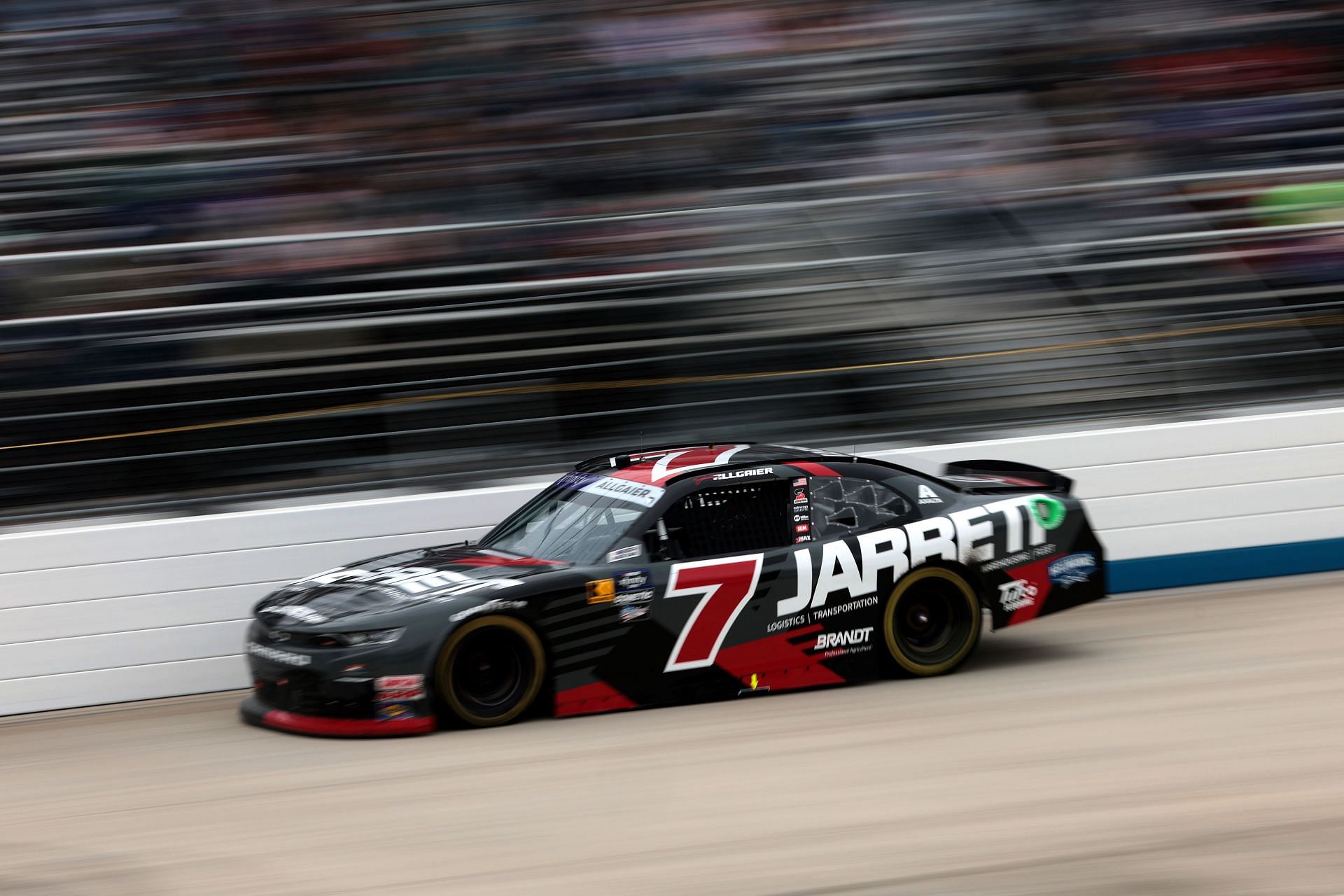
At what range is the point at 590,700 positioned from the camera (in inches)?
252

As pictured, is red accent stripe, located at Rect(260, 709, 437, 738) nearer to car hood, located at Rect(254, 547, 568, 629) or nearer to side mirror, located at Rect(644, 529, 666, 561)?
car hood, located at Rect(254, 547, 568, 629)

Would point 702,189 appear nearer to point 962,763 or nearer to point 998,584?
point 998,584

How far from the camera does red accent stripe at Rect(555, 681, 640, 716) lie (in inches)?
250

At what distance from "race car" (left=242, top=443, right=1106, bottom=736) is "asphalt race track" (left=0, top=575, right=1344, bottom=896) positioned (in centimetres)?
16

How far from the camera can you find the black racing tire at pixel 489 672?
6133mm

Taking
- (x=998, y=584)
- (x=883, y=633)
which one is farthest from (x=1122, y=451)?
(x=883, y=633)

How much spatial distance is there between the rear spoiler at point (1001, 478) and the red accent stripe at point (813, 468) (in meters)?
0.74

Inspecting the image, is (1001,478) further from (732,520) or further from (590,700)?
(590,700)

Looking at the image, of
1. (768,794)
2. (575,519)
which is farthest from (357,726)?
(768,794)

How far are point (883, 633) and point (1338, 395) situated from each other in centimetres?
452

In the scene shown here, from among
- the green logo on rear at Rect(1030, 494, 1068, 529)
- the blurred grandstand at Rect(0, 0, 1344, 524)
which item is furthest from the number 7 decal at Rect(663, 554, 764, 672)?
the blurred grandstand at Rect(0, 0, 1344, 524)

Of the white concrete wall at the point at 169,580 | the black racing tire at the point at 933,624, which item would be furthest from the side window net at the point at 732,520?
the white concrete wall at the point at 169,580

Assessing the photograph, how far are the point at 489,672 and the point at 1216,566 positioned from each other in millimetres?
5154

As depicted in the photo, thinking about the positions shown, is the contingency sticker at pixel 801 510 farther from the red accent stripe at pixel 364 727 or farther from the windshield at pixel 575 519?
the red accent stripe at pixel 364 727
